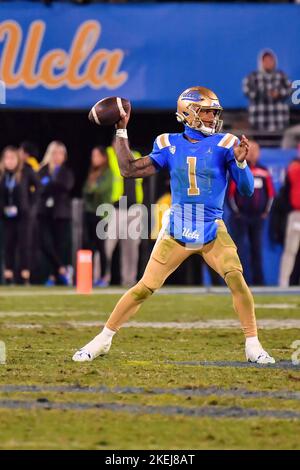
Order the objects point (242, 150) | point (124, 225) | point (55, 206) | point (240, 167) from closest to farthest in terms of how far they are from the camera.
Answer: point (242, 150)
point (240, 167)
point (124, 225)
point (55, 206)

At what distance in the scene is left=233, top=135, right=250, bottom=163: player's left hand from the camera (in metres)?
7.74

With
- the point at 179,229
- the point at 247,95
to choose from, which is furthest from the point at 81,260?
the point at 179,229

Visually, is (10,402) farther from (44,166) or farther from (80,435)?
(44,166)

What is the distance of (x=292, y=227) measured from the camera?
17203 mm

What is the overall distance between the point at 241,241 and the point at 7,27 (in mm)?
4495

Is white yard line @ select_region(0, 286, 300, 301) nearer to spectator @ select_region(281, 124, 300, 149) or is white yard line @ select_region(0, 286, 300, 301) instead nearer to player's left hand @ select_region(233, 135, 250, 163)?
spectator @ select_region(281, 124, 300, 149)

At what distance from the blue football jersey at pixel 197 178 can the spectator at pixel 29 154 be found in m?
9.94

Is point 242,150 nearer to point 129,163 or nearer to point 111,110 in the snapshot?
point 129,163

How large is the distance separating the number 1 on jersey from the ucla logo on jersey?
1.33 ft

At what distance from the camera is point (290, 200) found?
56.0 ft

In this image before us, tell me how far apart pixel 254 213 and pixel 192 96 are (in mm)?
8929

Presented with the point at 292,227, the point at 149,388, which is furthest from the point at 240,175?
the point at 292,227

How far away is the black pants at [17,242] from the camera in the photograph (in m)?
17.8
